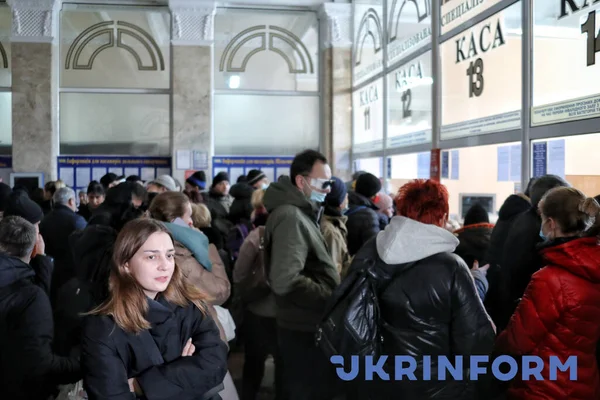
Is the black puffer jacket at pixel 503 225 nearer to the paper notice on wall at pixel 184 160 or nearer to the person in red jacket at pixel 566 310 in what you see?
the person in red jacket at pixel 566 310

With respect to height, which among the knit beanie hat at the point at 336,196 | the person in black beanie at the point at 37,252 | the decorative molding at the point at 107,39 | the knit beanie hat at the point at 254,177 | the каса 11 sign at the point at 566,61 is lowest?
the person in black beanie at the point at 37,252

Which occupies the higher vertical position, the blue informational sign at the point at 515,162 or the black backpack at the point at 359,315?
the blue informational sign at the point at 515,162

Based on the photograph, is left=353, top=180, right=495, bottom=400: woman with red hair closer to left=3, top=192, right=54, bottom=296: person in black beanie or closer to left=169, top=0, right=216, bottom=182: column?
left=3, top=192, right=54, bottom=296: person in black beanie

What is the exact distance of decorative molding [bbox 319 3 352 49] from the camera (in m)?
11.1

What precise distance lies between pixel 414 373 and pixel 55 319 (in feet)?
6.62

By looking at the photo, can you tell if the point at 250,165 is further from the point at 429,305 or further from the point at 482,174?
the point at 429,305

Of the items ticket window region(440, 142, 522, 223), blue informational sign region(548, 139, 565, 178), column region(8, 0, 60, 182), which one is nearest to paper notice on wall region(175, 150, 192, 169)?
column region(8, 0, 60, 182)

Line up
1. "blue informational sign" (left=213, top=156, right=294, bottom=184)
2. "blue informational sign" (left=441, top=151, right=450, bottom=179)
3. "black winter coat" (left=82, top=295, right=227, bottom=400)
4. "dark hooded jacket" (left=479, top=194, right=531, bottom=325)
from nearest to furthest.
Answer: "black winter coat" (left=82, top=295, right=227, bottom=400) → "dark hooded jacket" (left=479, top=194, right=531, bottom=325) → "blue informational sign" (left=441, top=151, right=450, bottom=179) → "blue informational sign" (left=213, top=156, right=294, bottom=184)

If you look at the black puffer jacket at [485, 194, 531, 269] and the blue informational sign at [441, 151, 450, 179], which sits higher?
the blue informational sign at [441, 151, 450, 179]

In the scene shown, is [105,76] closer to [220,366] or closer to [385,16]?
[385,16]

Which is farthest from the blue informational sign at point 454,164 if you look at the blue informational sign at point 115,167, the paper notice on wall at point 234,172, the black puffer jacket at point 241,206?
the blue informational sign at point 115,167

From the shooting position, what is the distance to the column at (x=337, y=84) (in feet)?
36.6

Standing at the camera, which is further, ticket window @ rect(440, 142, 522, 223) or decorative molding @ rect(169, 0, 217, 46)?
decorative molding @ rect(169, 0, 217, 46)

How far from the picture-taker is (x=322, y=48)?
1146cm
